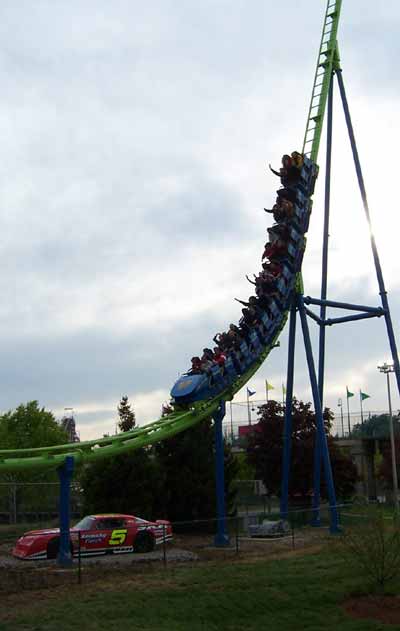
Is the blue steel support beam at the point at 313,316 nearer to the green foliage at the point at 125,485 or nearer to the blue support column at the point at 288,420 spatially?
the blue support column at the point at 288,420

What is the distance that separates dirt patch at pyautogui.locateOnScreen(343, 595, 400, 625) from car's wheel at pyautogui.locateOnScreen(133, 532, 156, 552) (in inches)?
338

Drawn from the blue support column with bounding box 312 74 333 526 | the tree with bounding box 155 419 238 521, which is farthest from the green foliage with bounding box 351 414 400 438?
the blue support column with bounding box 312 74 333 526

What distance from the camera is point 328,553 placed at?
1858 centimetres

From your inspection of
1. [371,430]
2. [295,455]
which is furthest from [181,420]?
[371,430]

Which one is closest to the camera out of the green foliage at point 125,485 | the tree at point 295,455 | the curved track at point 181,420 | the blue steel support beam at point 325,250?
the curved track at point 181,420

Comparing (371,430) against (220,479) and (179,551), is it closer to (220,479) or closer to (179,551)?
(220,479)

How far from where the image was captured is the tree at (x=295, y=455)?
36688 mm

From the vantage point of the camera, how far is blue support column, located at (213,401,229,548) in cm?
2197

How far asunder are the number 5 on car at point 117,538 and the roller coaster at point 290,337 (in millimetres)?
2075

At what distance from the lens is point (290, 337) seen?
27.8m

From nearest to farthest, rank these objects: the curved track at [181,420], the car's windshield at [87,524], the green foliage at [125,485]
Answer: the curved track at [181,420], the car's windshield at [87,524], the green foliage at [125,485]

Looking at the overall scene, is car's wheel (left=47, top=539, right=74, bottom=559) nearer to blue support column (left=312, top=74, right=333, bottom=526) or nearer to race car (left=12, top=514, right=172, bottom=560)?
race car (left=12, top=514, right=172, bottom=560)

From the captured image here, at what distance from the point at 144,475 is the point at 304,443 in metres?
10.8

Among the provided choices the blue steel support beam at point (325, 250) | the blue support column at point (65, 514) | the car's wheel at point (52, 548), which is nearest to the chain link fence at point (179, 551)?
the car's wheel at point (52, 548)
